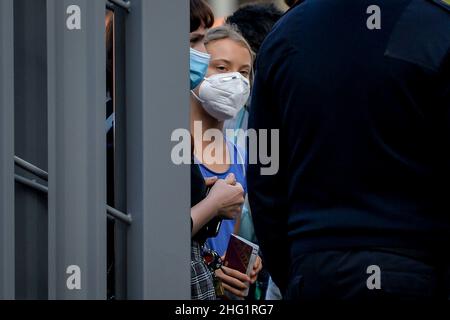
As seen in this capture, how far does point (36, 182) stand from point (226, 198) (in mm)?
1266

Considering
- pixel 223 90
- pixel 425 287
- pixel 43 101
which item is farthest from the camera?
pixel 223 90

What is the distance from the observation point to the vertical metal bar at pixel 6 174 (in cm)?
241

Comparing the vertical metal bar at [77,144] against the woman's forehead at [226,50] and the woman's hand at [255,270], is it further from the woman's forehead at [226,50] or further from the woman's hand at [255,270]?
the woman's forehead at [226,50]

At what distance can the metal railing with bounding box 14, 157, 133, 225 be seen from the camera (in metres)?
2.50

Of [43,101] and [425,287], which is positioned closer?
[425,287]

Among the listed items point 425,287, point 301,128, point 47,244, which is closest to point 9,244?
point 47,244

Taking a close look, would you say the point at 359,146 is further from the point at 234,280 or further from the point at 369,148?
the point at 234,280

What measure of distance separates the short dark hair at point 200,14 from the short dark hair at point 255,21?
133 centimetres

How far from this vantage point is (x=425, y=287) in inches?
93.9

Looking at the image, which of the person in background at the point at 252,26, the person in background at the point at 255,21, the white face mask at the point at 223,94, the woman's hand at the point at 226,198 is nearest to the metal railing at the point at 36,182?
the woman's hand at the point at 226,198

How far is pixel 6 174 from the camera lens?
7.93ft

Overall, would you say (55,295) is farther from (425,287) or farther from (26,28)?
(425,287)

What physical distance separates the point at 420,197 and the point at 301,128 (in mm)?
352

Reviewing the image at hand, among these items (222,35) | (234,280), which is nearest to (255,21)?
(222,35)
